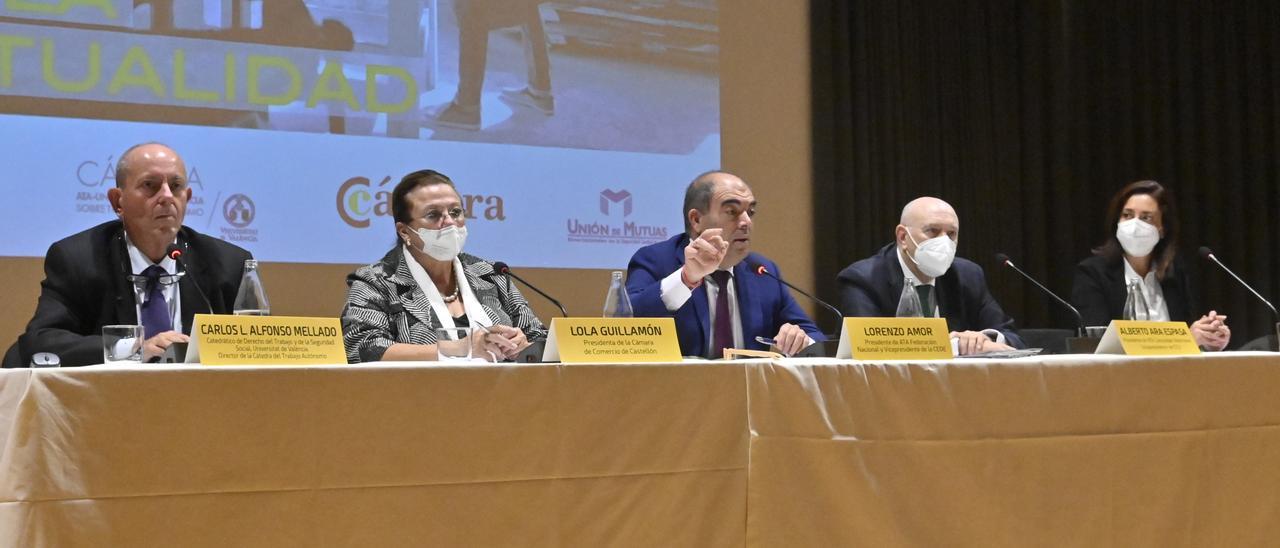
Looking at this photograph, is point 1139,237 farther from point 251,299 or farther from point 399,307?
point 251,299

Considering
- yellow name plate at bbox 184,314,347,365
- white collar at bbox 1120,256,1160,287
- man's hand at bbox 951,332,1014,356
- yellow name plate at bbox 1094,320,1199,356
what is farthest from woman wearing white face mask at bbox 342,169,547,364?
white collar at bbox 1120,256,1160,287

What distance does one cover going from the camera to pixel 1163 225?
12.3ft

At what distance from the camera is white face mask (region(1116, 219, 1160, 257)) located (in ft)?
12.2

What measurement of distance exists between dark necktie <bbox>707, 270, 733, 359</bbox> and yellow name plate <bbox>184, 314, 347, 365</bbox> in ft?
4.77

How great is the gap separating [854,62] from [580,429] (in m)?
3.84

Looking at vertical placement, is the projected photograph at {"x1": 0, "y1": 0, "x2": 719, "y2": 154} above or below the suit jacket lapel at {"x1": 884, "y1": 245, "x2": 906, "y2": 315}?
above

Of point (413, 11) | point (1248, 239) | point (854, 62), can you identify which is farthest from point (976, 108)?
point (413, 11)

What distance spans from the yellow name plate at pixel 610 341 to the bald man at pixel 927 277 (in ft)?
4.26

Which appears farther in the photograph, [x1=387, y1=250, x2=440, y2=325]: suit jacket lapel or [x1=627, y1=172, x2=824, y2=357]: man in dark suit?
[x1=627, y1=172, x2=824, y2=357]: man in dark suit

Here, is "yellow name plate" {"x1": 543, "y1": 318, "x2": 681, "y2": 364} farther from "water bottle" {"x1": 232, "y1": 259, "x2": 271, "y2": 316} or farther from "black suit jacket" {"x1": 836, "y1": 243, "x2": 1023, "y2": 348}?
"black suit jacket" {"x1": 836, "y1": 243, "x2": 1023, "y2": 348}

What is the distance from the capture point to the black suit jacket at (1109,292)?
358cm

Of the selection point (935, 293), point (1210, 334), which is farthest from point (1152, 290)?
point (1210, 334)

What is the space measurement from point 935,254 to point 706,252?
787mm

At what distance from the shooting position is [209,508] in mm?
1428
